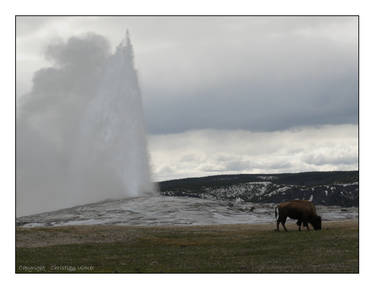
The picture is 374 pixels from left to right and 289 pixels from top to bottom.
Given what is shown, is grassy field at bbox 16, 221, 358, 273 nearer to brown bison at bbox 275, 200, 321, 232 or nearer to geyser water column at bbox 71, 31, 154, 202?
brown bison at bbox 275, 200, 321, 232

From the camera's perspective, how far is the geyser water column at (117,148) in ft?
341

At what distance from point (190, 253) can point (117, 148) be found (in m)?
73.5

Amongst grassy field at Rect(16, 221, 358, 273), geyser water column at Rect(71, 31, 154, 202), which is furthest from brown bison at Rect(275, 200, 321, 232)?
geyser water column at Rect(71, 31, 154, 202)

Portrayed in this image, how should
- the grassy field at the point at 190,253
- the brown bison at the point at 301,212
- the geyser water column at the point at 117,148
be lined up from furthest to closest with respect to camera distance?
the geyser water column at the point at 117,148 < the brown bison at the point at 301,212 < the grassy field at the point at 190,253

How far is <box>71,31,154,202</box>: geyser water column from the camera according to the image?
341ft

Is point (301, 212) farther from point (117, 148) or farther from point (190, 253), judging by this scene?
point (117, 148)

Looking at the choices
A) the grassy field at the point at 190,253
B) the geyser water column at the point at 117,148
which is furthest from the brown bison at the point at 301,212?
the geyser water column at the point at 117,148

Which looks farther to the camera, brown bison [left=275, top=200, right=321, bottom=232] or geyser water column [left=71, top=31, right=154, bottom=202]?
geyser water column [left=71, top=31, right=154, bottom=202]

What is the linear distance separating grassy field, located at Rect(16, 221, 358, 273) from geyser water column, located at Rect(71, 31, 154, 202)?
57.1 meters

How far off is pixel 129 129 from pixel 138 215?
3287 centimetres

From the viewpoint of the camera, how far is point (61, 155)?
421 ft

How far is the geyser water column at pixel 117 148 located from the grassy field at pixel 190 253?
187 feet

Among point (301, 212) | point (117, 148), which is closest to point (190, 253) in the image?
point (301, 212)

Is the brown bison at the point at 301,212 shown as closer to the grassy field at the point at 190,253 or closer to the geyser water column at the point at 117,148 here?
the grassy field at the point at 190,253
